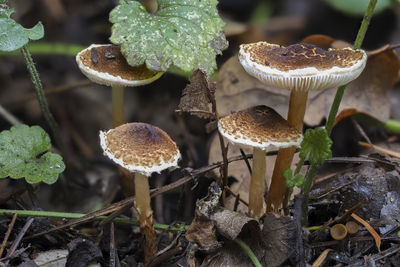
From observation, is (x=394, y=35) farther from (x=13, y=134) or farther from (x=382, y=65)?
(x=13, y=134)

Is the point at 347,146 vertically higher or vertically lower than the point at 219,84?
lower

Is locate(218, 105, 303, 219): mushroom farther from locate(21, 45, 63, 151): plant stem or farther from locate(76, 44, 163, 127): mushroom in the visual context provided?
locate(21, 45, 63, 151): plant stem

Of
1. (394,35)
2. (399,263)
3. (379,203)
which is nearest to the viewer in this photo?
(399,263)

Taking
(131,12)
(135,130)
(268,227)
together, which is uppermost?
(131,12)

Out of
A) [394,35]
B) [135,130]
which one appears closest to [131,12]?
[135,130]

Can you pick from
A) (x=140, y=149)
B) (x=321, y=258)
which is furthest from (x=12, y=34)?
(x=321, y=258)
